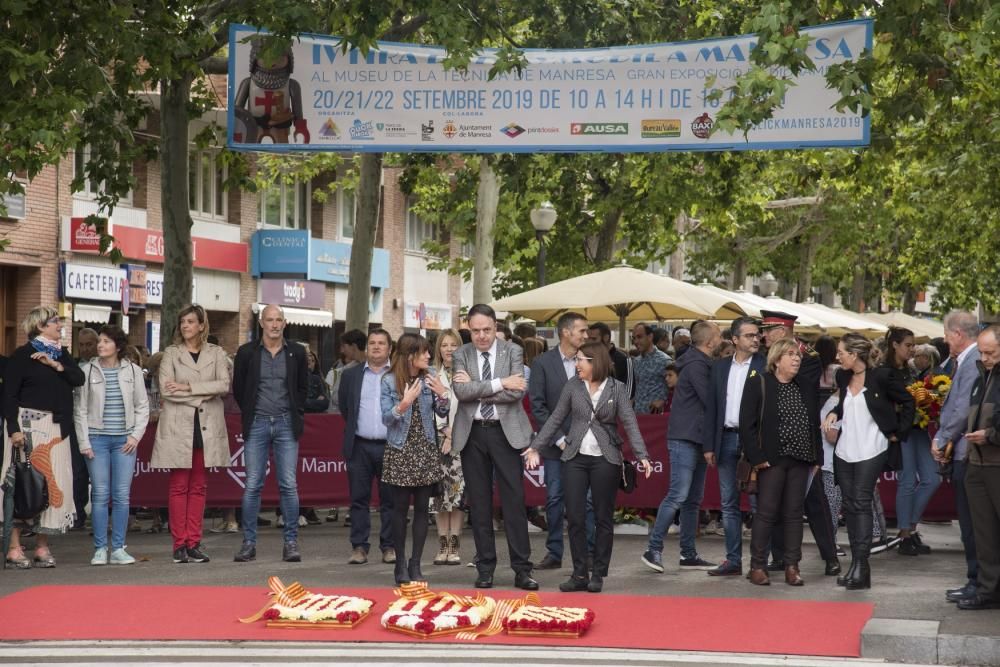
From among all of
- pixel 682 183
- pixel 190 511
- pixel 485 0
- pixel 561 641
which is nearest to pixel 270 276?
pixel 682 183

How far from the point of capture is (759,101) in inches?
497

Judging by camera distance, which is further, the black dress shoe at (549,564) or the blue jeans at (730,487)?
the black dress shoe at (549,564)

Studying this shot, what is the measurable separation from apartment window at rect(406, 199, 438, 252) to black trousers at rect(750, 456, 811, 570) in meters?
Answer: 37.7

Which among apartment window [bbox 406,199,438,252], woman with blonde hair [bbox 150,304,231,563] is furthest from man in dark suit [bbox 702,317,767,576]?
apartment window [bbox 406,199,438,252]

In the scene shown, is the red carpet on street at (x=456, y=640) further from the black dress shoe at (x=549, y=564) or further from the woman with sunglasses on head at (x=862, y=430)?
the black dress shoe at (x=549, y=564)

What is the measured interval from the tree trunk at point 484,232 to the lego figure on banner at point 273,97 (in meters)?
12.3

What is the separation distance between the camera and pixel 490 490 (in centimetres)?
1188

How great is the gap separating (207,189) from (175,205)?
2111 cm

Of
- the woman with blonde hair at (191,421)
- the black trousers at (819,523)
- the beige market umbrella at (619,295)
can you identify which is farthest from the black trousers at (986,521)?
the beige market umbrella at (619,295)

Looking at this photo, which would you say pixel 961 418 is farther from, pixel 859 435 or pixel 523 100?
pixel 523 100

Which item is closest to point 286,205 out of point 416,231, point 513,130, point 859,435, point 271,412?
point 416,231

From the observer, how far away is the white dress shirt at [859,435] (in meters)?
11.9

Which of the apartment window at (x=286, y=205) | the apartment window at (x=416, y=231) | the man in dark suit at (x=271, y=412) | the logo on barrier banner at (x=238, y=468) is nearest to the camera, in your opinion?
the man in dark suit at (x=271, y=412)

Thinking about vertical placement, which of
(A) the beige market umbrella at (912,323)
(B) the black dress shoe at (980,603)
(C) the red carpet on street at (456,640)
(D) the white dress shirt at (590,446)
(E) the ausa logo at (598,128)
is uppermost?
(E) the ausa logo at (598,128)
